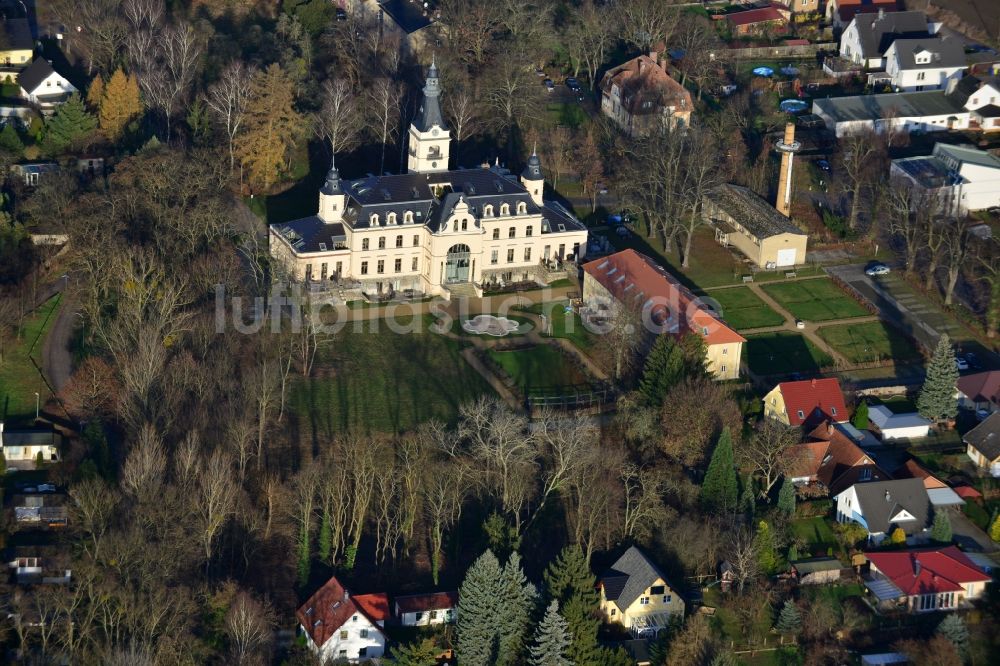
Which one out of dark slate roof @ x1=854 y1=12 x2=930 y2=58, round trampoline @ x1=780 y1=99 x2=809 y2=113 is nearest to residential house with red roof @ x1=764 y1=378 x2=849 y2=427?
round trampoline @ x1=780 y1=99 x2=809 y2=113

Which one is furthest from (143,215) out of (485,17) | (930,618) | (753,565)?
(930,618)

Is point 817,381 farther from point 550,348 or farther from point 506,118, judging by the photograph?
point 506,118

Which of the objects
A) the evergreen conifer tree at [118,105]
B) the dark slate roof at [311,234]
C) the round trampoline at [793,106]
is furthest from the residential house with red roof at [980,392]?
the evergreen conifer tree at [118,105]

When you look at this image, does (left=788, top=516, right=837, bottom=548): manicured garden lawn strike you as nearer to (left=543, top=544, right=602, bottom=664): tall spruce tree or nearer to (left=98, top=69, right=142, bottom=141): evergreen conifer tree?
(left=543, top=544, right=602, bottom=664): tall spruce tree

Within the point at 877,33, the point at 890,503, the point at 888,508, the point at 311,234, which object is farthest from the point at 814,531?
the point at 877,33

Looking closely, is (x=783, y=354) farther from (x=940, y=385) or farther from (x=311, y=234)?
(x=311, y=234)
